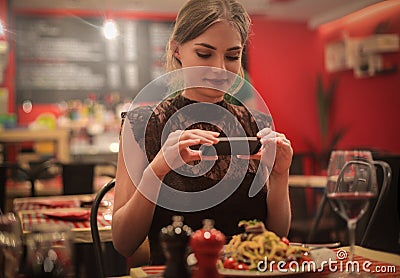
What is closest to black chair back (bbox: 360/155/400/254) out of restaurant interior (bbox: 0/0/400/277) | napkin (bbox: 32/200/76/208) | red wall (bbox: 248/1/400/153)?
restaurant interior (bbox: 0/0/400/277)

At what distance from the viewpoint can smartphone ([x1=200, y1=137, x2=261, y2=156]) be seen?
124cm

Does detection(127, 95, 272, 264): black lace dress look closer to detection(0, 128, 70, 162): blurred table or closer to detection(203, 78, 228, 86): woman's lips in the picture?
detection(203, 78, 228, 86): woman's lips

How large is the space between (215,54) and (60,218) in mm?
876

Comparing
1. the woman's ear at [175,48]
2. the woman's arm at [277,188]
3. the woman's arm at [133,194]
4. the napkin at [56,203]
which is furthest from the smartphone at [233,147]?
the napkin at [56,203]

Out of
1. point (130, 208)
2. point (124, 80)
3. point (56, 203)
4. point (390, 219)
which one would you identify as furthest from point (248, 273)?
point (124, 80)

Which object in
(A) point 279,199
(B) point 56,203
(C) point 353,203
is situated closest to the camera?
(C) point 353,203

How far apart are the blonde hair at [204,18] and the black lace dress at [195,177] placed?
12cm

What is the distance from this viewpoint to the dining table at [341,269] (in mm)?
895

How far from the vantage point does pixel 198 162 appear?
145 centimetres

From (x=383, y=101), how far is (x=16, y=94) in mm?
3426

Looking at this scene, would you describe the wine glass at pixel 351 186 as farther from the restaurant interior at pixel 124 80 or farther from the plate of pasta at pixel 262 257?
the restaurant interior at pixel 124 80

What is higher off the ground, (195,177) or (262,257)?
(195,177)

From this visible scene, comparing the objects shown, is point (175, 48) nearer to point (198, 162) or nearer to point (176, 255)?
point (198, 162)

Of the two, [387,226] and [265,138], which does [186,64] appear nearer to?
[265,138]
